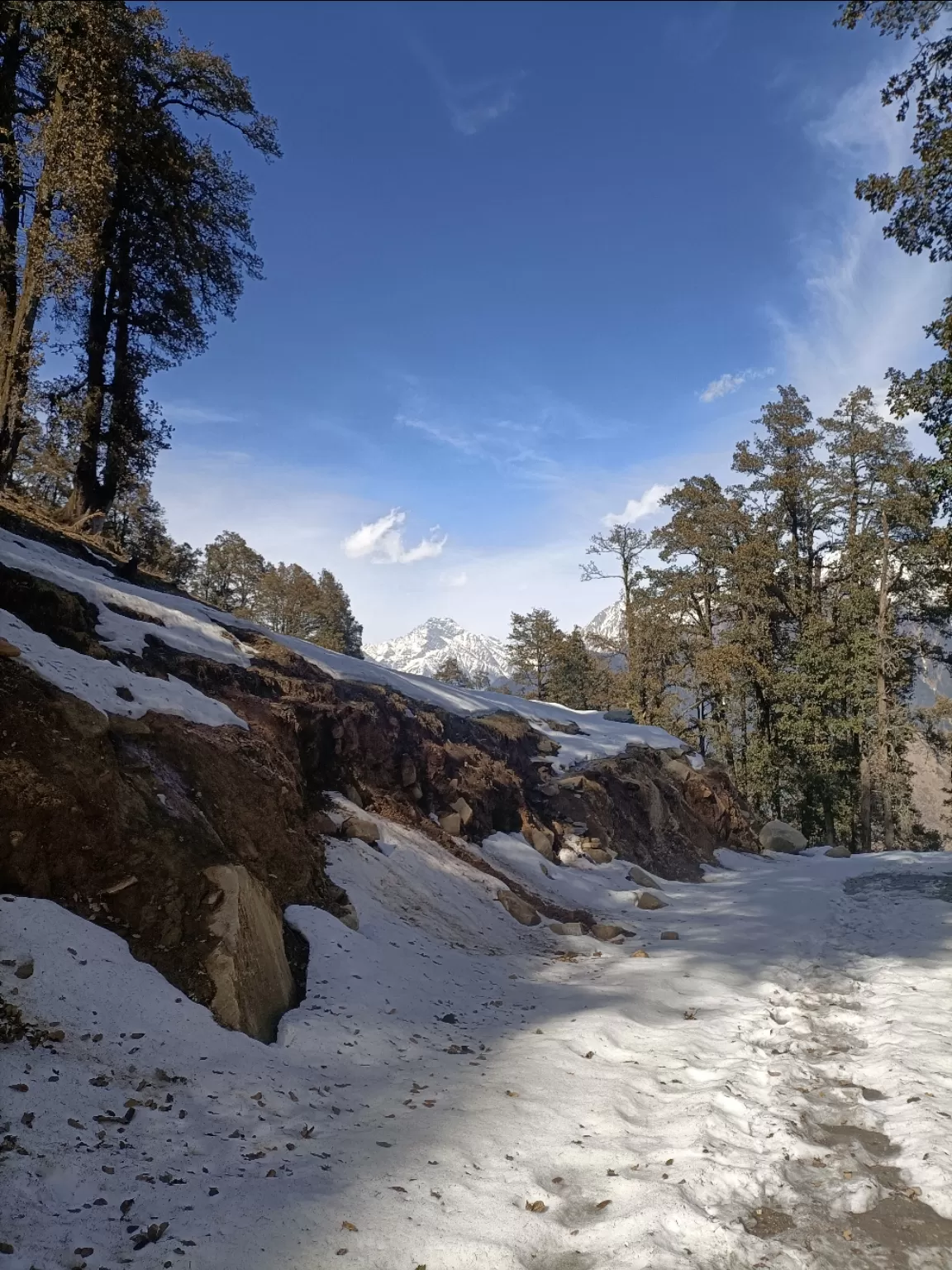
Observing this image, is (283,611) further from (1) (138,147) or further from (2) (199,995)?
(2) (199,995)

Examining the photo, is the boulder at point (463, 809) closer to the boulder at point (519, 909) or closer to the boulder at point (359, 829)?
the boulder at point (519, 909)

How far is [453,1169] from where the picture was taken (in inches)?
162

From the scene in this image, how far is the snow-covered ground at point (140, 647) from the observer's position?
7289 mm

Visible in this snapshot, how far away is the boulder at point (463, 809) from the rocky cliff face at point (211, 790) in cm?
4

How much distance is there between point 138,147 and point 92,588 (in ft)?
31.3

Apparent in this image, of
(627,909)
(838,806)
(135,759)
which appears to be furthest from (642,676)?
(135,759)

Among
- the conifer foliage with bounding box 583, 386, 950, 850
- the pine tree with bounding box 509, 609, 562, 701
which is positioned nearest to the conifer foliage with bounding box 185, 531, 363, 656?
the pine tree with bounding box 509, 609, 562, 701

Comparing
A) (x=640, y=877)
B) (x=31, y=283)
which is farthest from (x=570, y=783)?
(x=31, y=283)

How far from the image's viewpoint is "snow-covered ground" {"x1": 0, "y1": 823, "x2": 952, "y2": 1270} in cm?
338

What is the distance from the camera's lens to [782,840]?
77.8 feet

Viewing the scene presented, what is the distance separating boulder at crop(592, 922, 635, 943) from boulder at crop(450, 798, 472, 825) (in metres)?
3.21

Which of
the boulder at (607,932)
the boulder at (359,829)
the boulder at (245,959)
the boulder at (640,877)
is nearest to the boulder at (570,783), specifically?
the boulder at (640,877)

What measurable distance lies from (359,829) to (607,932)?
4.29 metres

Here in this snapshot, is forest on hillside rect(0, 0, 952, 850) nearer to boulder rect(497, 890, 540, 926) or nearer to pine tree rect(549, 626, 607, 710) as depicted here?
pine tree rect(549, 626, 607, 710)
